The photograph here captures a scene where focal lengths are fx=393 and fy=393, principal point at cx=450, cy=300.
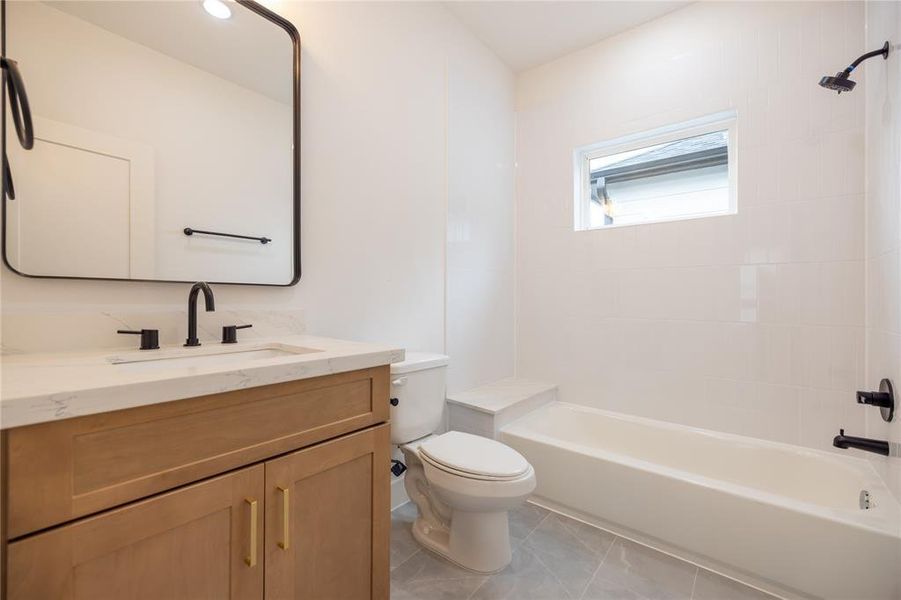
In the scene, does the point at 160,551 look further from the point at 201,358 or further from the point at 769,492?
the point at 769,492

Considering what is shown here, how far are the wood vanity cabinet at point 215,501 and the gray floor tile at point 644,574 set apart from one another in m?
0.89

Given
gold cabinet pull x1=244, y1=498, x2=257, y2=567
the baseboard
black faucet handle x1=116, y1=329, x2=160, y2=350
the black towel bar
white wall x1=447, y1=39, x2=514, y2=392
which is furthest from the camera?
white wall x1=447, y1=39, x2=514, y2=392

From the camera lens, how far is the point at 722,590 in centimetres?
144

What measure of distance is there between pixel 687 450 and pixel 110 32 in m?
2.91

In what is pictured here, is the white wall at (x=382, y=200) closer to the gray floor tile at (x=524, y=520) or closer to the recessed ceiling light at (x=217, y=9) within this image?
the recessed ceiling light at (x=217, y=9)

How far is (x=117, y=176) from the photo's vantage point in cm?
115

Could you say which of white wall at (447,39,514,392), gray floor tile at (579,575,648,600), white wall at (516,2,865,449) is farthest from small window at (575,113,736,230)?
gray floor tile at (579,575,648,600)

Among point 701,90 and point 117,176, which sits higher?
point 701,90

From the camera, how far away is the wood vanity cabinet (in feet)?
2.03

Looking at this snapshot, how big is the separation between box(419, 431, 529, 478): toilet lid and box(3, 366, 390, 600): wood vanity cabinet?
0.37 meters

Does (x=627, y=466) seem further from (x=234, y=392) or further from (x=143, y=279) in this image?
(x=143, y=279)

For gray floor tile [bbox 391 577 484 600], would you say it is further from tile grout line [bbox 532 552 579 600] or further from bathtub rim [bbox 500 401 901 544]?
bathtub rim [bbox 500 401 901 544]

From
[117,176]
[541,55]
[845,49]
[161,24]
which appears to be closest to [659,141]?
[845,49]

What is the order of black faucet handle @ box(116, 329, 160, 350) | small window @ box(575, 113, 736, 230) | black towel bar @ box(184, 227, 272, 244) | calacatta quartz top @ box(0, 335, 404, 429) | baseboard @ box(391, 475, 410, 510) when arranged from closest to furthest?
calacatta quartz top @ box(0, 335, 404, 429), black faucet handle @ box(116, 329, 160, 350), black towel bar @ box(184, 227, 272, 244), baseboard @ box(391, 475, 410, 510), small window @ box(575, 113, 736, 230)
